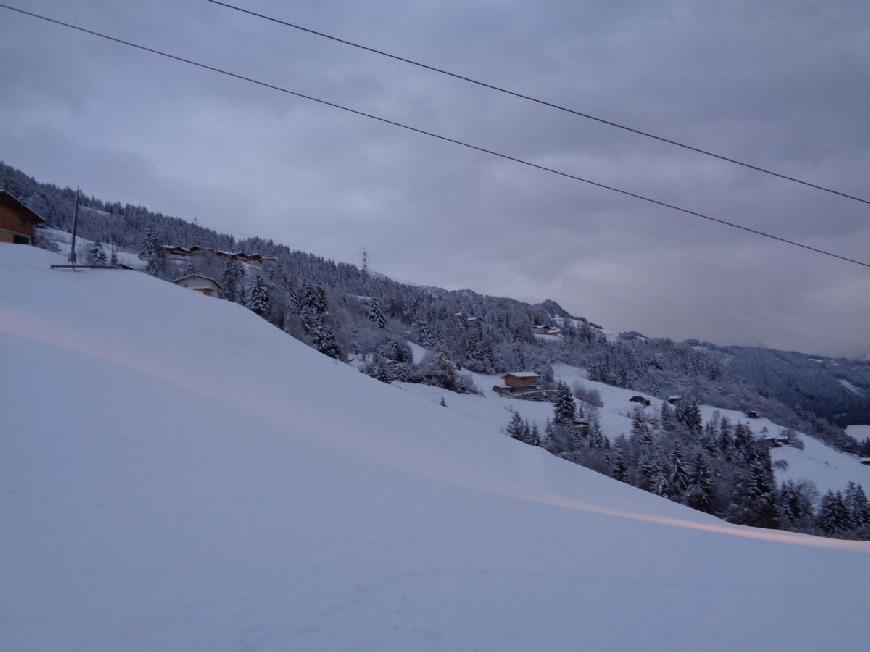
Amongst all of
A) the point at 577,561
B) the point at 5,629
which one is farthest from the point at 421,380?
the point at 5,629

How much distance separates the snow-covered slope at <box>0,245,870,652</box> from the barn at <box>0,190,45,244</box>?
18.1 metres

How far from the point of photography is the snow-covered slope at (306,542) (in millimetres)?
5441

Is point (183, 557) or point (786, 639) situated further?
point (786, 639)

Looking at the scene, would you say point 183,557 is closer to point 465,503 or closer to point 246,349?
point 465,503

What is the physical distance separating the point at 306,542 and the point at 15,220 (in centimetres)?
3568

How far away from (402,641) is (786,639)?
20.6 ft

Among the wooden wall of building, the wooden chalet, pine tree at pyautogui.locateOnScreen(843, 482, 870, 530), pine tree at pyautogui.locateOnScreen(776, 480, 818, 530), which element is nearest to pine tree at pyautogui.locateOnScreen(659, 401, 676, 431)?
pine tree at pyautogui.locateOnScreen(776, 480, 818, 530)

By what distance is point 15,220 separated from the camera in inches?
1177

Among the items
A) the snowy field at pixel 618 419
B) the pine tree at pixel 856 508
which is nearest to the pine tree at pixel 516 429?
the snowy field at pixel 618 419

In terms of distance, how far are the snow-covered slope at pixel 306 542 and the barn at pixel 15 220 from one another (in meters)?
18.1

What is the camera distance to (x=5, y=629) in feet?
14.7

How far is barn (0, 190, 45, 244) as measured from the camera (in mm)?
28719

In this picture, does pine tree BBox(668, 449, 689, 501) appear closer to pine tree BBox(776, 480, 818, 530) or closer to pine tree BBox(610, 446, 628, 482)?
pine tree BBox(610, 446, 628, 482)

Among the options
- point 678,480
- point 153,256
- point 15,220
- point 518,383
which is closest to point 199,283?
point 15,220
